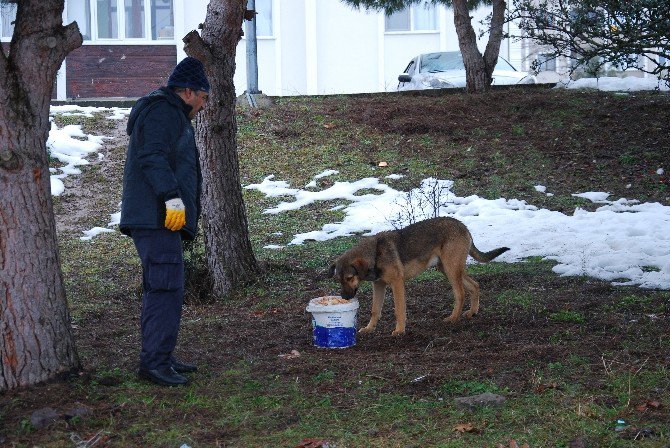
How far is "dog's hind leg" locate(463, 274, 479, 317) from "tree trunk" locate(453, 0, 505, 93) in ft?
34.8

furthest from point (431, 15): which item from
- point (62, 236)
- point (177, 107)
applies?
point (177, 107)

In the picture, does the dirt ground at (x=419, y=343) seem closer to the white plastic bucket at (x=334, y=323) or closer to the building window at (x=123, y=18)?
the white plastic bucket at (x=334, y=323)

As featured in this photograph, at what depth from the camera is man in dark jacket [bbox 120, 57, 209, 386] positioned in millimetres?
5512

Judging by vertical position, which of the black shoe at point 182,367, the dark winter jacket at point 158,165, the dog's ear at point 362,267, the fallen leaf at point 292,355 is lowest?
the fallen leaf at point 292,355

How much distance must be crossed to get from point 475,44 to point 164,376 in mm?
13734

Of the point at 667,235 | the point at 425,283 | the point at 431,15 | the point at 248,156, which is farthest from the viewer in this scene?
the point at 431,15

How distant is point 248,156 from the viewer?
16297mm

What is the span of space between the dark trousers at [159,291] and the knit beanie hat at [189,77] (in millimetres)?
966

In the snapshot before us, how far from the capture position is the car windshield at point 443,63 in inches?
864

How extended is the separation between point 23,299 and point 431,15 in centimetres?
2621

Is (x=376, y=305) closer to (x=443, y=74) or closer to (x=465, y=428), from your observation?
(x=465, y=428)

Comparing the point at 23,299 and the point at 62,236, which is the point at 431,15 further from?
the point at 23,299

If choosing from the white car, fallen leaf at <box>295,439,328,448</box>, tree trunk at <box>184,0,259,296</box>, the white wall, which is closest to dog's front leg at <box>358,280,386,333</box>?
tree trunk at <box>184,0,259,296</box>

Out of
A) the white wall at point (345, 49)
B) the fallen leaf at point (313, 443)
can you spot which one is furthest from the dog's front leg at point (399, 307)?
the white wall at point (345, 49)
